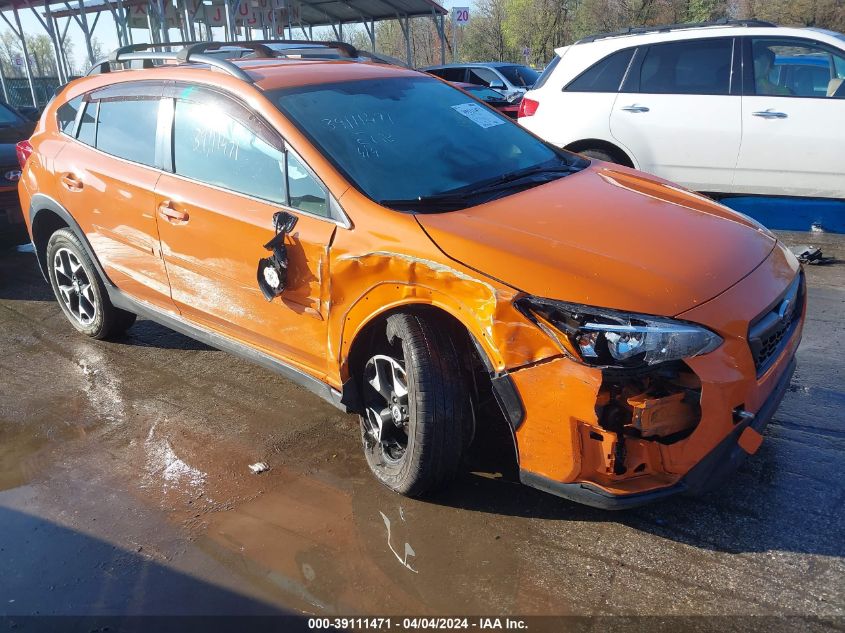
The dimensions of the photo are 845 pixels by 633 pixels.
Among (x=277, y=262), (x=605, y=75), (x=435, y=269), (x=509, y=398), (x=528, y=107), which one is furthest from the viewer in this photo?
(x=528, y=107)

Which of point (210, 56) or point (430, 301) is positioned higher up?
point (210, 56)

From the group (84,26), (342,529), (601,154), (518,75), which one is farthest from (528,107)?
(84,26)

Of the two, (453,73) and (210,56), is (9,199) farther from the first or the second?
(453,73)

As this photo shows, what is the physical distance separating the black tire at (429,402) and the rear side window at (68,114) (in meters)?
3.13

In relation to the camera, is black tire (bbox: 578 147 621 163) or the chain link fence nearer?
black tire (bbox: 578 147 621 163)

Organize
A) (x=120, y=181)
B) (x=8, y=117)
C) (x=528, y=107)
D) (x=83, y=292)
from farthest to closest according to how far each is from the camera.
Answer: (x=8, y=117)
(x=528, y=107)
(x=83, y=292)
(x=120, y=181)

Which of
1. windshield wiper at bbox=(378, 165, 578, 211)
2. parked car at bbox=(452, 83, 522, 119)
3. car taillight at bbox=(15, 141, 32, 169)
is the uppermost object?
windshield wiper at bbox=(378, 165, 578, 211)

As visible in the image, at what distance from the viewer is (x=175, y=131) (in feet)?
12.4

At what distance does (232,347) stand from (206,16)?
18.1 meters

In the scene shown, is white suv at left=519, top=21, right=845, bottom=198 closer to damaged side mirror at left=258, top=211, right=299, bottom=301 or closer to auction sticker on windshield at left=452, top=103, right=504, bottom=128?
auction sticker on windshield at left=452, top=103, right=504, bottom=128

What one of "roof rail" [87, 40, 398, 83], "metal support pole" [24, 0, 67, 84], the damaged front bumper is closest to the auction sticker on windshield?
"roof rail" [87, 40, 398, 83]

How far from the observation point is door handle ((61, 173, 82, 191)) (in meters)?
4.39

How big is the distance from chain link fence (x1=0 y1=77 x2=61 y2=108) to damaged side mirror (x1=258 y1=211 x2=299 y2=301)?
879 inches

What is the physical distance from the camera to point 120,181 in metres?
4.03
